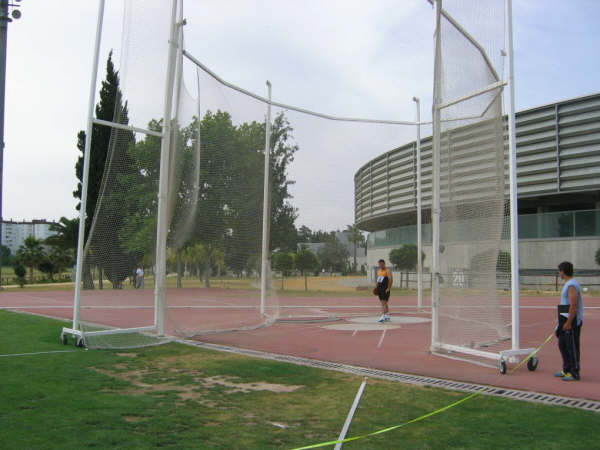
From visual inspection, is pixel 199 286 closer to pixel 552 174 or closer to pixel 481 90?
pixel 481 90

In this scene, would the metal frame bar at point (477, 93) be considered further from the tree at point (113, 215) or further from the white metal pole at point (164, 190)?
the tree at point (113, 215)

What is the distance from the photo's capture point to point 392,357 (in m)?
8.21

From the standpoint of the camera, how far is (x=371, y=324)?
13117 mm

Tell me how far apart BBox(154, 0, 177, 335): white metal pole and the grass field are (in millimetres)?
2308

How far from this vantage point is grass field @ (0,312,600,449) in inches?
165

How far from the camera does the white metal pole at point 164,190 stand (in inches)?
373

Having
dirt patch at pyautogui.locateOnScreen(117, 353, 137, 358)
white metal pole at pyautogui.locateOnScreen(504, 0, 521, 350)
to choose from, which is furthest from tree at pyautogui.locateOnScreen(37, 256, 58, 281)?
white metal pole at pyautogui.locateOnScreen(504, 0, 521, 350)

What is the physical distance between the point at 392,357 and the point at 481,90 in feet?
13.7

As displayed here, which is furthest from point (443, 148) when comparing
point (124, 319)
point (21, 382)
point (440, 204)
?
point (124, 319)

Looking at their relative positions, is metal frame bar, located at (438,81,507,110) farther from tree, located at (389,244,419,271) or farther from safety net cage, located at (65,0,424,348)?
tree, located at (389,244,419,271)

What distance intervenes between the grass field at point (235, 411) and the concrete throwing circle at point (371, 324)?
16.3 feet

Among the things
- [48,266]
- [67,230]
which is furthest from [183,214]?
[48,266]

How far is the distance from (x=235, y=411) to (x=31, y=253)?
180ft

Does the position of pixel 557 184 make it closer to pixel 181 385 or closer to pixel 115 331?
pixel 115 331
